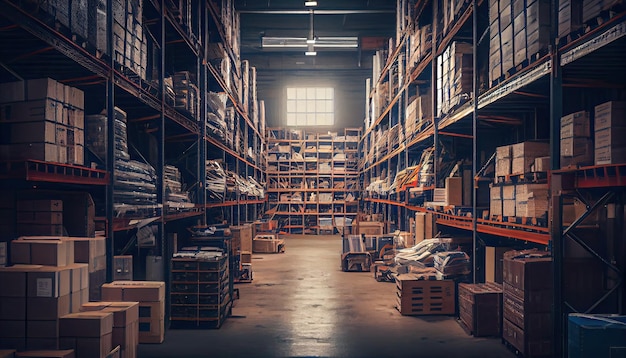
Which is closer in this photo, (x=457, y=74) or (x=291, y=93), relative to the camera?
(x=457, y=74)

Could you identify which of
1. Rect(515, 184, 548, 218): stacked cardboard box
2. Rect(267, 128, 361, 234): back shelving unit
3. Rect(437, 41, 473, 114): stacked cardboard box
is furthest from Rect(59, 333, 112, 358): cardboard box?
Rect(267, 128, 361, 234): back shelving unit

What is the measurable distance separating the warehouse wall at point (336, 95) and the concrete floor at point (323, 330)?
52.7 feet

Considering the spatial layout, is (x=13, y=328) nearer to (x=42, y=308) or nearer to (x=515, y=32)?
(x=42, y=308)

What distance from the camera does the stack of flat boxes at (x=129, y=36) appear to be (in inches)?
227

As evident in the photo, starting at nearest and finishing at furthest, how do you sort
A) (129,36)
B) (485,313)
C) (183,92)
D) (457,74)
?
1. (485,313)
2. (129,36)
3. (457,74)
4. (183,92)

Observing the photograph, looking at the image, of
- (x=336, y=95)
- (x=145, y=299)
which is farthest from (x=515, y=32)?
(x=336, y=95)

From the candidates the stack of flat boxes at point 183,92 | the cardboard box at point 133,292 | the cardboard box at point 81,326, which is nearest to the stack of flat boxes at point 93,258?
the cardboard box at point 133,292

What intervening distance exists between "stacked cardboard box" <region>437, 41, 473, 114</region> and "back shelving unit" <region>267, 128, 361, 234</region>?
48.5 feet

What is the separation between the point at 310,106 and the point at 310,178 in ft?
12.6

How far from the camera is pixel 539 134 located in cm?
712

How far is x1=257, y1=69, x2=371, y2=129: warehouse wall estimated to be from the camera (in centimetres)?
2472

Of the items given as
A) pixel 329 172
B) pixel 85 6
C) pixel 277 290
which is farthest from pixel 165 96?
pixel 329 172

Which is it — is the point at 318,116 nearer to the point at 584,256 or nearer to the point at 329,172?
the point at 329,172

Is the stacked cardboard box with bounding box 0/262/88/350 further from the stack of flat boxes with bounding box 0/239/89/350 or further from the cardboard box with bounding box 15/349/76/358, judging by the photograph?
the cardboard box with bounding box 15/349/76/358
